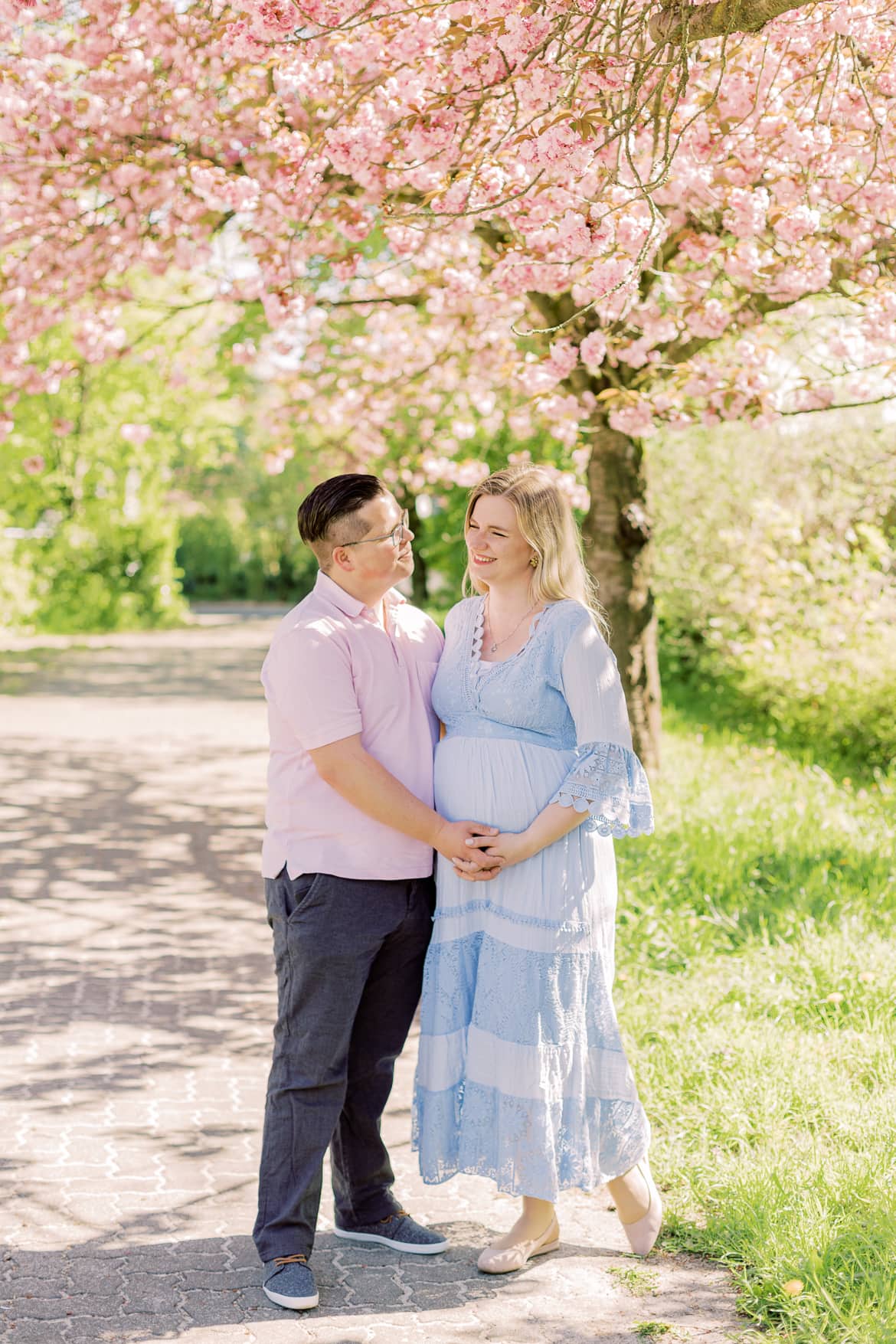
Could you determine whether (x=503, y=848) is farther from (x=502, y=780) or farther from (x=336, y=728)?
(x=336, y=728)

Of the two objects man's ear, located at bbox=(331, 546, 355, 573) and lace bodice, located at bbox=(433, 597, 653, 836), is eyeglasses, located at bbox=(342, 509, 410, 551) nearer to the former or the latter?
man's ear, located at bbox=(331, 546, 355, 573)

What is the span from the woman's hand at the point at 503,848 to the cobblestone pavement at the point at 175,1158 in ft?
3.81

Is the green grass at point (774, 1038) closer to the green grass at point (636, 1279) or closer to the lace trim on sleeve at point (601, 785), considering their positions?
the green grass at point (636, 1279)

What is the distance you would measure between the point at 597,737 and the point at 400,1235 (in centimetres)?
157

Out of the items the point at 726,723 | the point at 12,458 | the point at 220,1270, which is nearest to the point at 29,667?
the point at 12,458

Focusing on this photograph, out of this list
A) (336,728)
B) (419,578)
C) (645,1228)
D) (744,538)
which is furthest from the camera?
(419,578)

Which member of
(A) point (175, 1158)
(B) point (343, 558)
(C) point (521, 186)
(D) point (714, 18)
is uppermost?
(D) point (714, 18)

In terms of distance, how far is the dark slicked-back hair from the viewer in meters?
3.52

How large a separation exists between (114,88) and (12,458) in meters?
20.5

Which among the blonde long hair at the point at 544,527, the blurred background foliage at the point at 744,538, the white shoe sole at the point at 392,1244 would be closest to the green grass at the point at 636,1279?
the white shoe sole at the point at 392,1244

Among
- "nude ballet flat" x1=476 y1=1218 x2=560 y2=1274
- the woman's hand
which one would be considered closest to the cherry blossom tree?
the woman's hand

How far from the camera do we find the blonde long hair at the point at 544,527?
3.55m

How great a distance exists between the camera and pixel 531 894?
347cm

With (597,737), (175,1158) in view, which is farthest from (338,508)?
Result: (175,1158)
